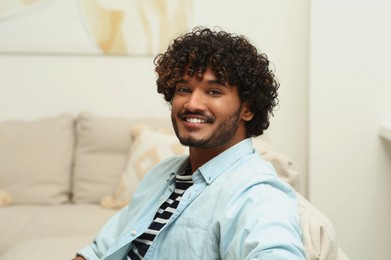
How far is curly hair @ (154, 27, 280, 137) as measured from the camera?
133cm

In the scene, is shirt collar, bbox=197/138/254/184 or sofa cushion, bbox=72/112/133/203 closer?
shirt collar, bbox=197/138/254/184

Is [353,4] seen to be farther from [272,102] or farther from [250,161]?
[250,161]

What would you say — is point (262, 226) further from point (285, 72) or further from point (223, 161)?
point (285, 72)

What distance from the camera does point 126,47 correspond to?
9.92 ft

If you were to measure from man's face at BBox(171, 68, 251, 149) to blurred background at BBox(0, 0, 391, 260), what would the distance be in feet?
5.32

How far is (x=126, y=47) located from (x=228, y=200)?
6.52 feet

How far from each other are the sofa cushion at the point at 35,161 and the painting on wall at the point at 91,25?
466mm

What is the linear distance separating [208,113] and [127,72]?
179 cm

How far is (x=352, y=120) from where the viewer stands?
9.43 ft

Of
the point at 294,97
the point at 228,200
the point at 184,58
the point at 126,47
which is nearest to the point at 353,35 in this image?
the point at 294,97

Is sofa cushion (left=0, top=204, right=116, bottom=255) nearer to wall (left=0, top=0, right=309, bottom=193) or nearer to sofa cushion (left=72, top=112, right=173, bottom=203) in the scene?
sofa cushion (left=72, top=112, right=173, bottom=203)

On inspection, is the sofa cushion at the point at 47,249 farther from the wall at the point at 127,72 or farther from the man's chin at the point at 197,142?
the wall at the point at 127,72

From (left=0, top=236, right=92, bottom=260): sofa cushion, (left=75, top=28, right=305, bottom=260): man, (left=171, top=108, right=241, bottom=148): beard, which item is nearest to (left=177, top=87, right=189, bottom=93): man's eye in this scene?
(left=75, top=28, right=305, bottom=260): man

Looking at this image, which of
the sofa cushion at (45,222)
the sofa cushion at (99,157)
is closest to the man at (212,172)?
the sofa cushion at (45,222)
